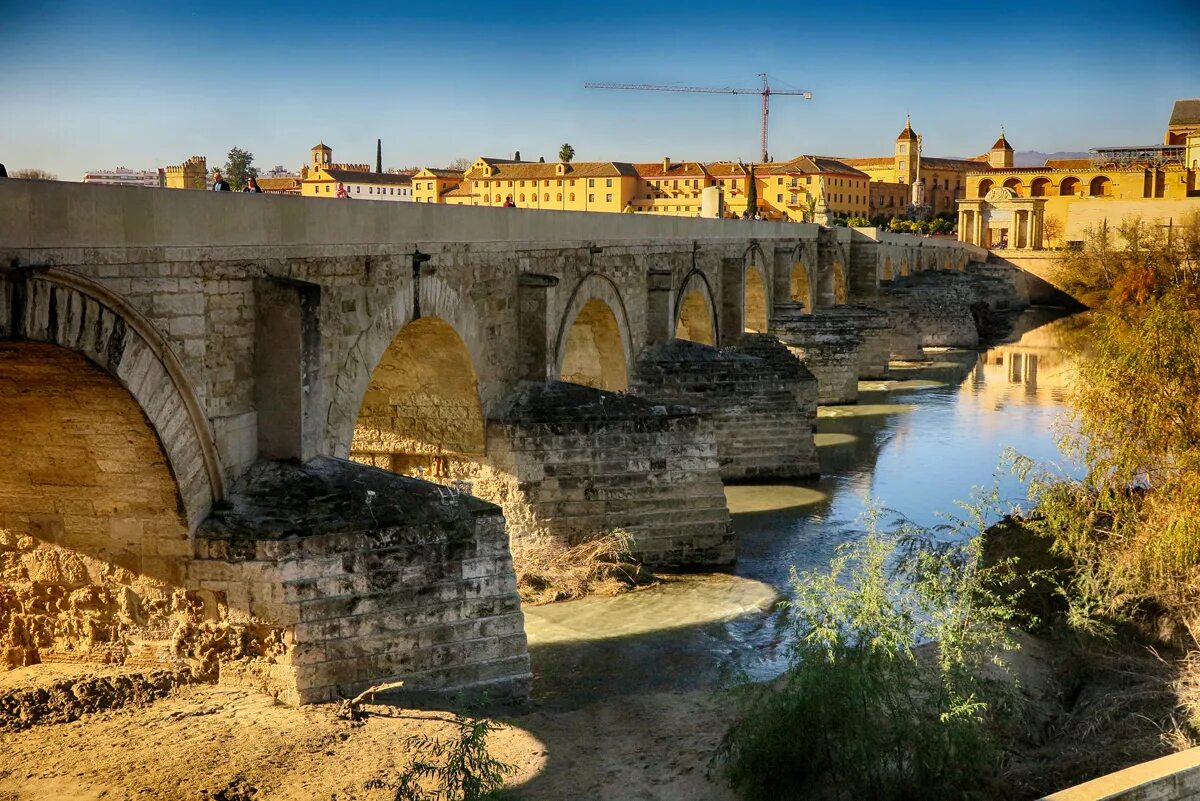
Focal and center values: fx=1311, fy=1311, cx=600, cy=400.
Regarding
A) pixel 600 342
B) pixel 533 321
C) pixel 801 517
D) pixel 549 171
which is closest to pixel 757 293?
pixel 600 342

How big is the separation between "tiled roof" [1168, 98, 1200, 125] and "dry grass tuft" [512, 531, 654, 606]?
266 ft

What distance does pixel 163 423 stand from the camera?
7871 mm

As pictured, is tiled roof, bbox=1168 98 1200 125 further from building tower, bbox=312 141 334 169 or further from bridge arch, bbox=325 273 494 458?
bridge arch, bbox=325 273 494 458

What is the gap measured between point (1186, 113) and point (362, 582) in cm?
8762

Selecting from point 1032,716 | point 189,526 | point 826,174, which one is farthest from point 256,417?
point 826,174

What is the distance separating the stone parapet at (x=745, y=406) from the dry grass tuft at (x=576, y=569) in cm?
553

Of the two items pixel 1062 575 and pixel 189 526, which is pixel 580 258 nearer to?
pixel 1062 575

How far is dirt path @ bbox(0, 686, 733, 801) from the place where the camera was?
7281 millimetres

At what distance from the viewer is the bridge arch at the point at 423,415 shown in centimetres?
1284

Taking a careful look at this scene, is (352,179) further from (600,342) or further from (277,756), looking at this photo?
(277,756)

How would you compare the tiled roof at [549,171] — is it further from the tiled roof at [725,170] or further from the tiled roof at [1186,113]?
the tiled roof at [1186,113]

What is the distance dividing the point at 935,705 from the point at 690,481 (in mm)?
6341

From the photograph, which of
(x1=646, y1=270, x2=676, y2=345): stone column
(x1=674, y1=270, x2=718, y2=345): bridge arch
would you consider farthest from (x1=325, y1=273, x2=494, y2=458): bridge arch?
(x1=674, y1=270, x2=718, y2=345): bridge arch

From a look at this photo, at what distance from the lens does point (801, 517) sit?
648 inches
